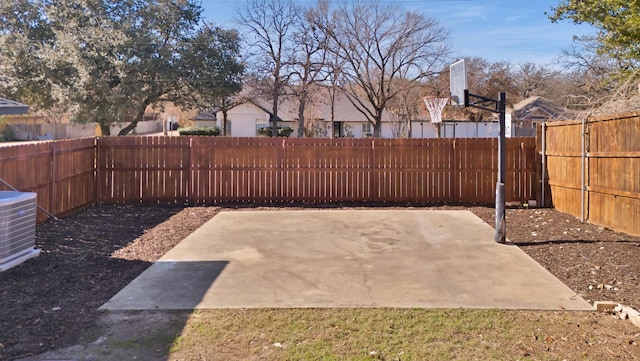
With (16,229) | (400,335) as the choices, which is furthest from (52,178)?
(400,335)

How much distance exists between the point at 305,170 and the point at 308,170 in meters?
0.08

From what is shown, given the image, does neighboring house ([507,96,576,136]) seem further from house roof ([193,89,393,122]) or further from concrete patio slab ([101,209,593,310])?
concrete patio slab ([101,209,593,310])

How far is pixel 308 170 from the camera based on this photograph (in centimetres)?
1295

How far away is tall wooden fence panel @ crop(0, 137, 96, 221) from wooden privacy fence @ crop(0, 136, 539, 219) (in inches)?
21.1

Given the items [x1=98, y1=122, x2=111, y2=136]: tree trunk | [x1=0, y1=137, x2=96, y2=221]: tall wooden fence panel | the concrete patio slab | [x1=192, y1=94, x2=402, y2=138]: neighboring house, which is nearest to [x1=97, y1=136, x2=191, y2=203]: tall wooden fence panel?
[x1=0, y1=137, x2=96, y2=221]: tall wooden fence panel

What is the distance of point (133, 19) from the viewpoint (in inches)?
882

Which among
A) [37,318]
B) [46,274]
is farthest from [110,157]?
[37,318]

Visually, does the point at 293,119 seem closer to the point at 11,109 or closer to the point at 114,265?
the point at 114,265

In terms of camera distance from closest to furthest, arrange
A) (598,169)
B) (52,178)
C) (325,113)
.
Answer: (598,169) < (52,178) < (325,113)

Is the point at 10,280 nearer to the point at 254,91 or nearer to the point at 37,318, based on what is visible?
the point at 37,318

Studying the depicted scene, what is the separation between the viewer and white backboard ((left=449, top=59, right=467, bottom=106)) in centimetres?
875

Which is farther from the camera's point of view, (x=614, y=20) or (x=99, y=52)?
(x=99, y=52)

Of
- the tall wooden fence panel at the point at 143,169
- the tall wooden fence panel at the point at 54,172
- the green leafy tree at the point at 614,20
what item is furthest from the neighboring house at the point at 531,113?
the tall wooden fence panel at the point at 54,172

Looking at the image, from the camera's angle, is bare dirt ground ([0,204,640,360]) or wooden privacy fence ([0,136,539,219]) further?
wooden privacy fence ([0,136,539,219])
